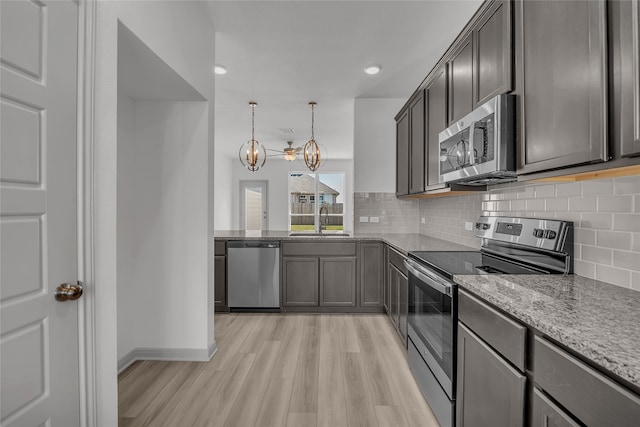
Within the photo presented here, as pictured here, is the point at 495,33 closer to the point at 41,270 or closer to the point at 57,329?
the point at 41,270

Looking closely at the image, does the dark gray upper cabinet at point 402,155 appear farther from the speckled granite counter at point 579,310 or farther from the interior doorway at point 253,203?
the interior doorway at point 253,203

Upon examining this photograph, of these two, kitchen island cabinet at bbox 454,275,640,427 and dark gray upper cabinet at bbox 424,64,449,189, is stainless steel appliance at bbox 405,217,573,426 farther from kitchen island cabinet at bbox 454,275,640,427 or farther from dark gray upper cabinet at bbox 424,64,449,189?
dark gray upper cabinet at bbox 424,64,449,189

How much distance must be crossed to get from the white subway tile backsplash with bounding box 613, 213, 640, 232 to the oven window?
2.41 feet

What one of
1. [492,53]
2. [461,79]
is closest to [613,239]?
[492,53]

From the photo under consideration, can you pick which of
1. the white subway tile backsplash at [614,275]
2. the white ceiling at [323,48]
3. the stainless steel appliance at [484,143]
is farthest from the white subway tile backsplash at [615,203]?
the white ceiling at [323,48]

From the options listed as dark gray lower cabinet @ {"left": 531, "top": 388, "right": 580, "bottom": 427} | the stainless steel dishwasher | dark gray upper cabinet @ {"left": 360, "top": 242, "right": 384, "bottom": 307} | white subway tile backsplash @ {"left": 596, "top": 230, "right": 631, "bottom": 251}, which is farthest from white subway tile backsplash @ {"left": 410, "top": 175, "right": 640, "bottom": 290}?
the stainless steel dishwasher

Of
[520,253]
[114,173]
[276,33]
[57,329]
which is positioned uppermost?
[276,33]

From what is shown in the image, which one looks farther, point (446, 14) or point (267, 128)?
point (267, 128)

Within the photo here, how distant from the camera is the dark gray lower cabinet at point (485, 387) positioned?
105 centimetres

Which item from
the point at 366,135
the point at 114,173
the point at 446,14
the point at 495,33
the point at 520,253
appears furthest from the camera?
the point at 366,135

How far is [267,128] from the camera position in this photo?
5.82m

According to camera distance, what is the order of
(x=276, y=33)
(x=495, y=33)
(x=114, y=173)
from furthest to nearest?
(x=276, y=33) < (x=495, y=33) < (x=114, y=173)

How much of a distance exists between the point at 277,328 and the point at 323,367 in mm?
946

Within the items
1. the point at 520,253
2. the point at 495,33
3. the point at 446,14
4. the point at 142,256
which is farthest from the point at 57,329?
the point at 446,14
